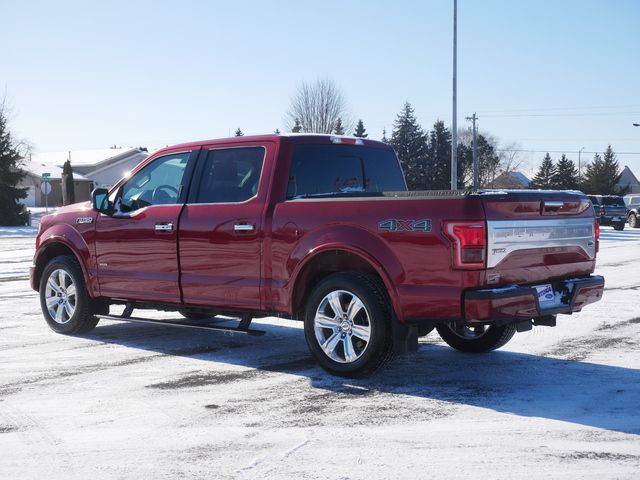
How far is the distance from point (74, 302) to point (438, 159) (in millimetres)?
64355

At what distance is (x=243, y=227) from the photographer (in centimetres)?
674

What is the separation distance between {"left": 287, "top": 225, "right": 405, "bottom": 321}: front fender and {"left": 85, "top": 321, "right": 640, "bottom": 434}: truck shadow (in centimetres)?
69

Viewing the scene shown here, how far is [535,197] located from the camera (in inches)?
234

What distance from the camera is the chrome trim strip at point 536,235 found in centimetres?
559

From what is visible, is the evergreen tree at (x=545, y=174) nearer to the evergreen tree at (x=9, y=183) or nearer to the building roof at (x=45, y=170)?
the building roof at (x=45, y=170)

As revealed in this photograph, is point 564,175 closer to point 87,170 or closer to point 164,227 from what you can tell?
point 87,170

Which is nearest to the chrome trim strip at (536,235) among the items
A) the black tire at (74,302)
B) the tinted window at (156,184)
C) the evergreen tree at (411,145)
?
the tinted window at (156,184)

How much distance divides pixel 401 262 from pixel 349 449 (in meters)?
1.75

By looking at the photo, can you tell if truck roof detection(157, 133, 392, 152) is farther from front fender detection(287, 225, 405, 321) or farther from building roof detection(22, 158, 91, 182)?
building roof detection(22, 158, 91, 182)

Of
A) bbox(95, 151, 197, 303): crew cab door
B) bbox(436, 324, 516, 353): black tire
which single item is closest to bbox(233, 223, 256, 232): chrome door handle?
bbox(95, 151, 197, 303): crew cab door

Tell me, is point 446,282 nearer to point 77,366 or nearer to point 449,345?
point 449,345

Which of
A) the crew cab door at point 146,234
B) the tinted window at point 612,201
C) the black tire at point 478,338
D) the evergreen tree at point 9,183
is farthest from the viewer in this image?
the evergreen tree at point 9,183

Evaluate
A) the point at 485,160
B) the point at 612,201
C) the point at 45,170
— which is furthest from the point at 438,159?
the point at 45,170

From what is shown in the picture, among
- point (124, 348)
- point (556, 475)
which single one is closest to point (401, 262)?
point (556, 475)
